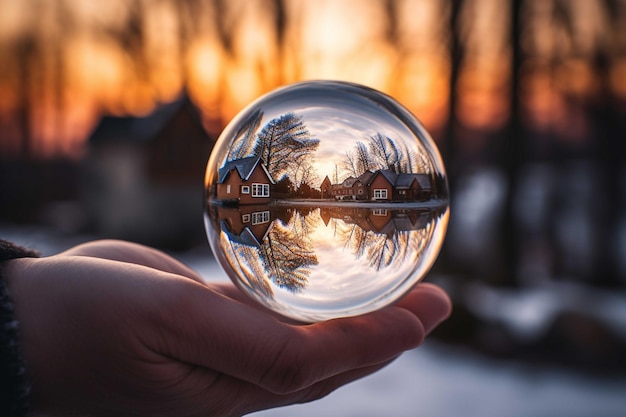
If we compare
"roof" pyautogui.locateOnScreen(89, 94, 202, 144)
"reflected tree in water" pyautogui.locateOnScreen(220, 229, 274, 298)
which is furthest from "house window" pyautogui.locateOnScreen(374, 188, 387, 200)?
"roof" pyautogui.locateOnScreen(89, 94, 202, 144)

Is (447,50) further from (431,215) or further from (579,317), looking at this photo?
(431,215)

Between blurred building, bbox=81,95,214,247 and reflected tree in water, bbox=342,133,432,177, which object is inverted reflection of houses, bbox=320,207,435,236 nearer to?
reflected tree in water, bbox=342,133,432,177

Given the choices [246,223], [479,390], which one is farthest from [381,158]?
[479,390]

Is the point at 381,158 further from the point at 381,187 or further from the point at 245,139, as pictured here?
the point at 245,139

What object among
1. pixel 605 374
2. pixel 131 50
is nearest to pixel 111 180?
pixel 131 50

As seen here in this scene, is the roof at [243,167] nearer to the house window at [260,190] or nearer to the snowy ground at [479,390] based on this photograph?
the house window at [260,190]

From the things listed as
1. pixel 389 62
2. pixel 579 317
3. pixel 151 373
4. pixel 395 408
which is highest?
pixel 389 62
